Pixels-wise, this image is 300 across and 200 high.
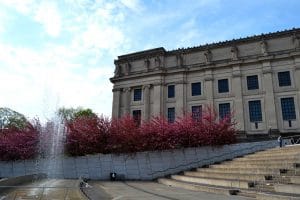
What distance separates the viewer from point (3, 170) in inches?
942

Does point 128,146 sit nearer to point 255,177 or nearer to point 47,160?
point 47,160

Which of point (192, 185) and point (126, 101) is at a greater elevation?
point (126, 101)

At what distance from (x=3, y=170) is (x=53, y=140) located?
474 centimetres

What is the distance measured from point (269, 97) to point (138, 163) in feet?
67.6

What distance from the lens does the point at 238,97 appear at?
36.8 metres

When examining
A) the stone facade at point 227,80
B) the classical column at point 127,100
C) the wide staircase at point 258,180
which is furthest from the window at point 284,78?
the wide staircase at point 258,180

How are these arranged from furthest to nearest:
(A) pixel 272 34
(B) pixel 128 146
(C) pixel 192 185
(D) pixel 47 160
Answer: (A) pixel 272 34, (D) pixel 47 160, (B) pixel 128 146, (C) pixel 192 185

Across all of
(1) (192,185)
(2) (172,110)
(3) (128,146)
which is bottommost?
(1) (192,185)

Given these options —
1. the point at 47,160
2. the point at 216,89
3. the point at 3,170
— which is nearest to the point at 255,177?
the point at 47,160

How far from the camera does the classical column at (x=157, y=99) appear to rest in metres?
40.4

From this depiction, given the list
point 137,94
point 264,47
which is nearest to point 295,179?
point 264,47

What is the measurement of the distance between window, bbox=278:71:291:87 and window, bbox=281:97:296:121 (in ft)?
5.86

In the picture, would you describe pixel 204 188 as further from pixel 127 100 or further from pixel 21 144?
pixel 127 100

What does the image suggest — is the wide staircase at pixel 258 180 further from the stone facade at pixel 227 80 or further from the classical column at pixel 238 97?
the stone facade at pixel 227 80
